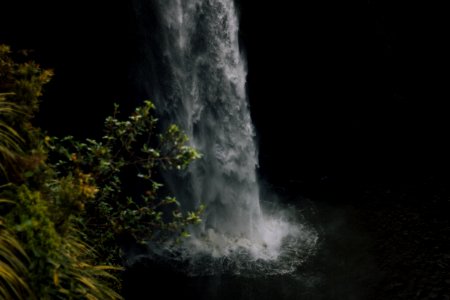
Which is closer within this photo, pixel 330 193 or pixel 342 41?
pixel 330 193

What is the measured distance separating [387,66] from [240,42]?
670cm

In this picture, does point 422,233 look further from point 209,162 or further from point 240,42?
point 240,42

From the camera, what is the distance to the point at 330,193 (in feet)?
36.6

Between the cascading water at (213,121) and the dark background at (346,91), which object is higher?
the dark background at (346,91)

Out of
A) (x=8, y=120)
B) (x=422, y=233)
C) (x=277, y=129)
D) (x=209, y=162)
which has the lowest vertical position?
(x=8, y=120)

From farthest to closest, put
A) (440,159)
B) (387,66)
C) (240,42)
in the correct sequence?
(387,66)
(240,42)
(440,159)

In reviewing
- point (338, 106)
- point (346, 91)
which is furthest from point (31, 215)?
point (346, 91)

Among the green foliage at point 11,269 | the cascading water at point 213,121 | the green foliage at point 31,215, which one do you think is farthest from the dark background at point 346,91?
the green foliage at point 11,269

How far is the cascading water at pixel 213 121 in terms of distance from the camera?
893cm

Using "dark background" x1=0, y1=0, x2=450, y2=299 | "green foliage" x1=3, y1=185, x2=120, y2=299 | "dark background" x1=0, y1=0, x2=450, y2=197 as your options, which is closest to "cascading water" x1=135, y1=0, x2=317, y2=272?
"dark background" x1=0, y1=0, x2=450, y2=299

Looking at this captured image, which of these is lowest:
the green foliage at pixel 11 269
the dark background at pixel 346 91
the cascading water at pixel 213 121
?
the green foliage at pixel 11 269

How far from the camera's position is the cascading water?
8.93 metres

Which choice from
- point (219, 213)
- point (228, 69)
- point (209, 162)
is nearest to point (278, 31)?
point (228, 69)

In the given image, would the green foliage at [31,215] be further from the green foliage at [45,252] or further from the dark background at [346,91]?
the dark background at [346,91]
